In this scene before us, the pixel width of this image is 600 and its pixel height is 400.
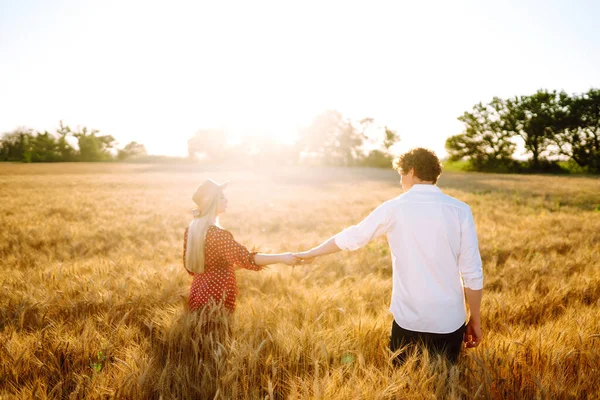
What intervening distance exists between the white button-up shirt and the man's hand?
0.14 meters

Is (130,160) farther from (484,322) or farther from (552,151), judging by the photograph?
(552,151)

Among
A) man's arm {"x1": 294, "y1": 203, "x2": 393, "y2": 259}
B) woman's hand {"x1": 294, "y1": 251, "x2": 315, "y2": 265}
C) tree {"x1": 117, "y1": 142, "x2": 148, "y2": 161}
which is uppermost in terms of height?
tree {"x1": 117, "y1": 142, "x2": 148, "y2": 161}

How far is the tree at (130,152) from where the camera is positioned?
199 ft

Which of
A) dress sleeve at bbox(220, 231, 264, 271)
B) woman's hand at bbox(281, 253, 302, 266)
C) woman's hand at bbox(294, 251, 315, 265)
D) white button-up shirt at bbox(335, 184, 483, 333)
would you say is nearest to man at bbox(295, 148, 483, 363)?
white button-up shirt at bbox(335, 184, 483, 333)

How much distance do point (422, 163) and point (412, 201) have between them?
1.00ft

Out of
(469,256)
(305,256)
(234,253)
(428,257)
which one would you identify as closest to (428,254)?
(428,257)

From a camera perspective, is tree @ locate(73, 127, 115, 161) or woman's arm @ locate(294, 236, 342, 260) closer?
woman's arm @ locate(294, 236, 342, 260)

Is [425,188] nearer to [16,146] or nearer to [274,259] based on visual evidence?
[274,259]

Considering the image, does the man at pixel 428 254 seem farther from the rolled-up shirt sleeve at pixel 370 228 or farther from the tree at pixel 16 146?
the tree at pixel 16 146

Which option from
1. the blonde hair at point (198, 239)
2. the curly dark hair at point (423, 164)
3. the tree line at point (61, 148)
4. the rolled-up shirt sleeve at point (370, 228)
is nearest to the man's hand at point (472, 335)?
the rolled-up shirt sleeve at point (370, 228)

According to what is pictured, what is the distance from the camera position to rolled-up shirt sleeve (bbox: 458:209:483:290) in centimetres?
222

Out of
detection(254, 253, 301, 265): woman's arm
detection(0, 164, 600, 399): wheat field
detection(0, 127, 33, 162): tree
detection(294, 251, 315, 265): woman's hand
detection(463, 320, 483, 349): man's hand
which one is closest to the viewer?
detection(0, 164, 600, 399): wheat field

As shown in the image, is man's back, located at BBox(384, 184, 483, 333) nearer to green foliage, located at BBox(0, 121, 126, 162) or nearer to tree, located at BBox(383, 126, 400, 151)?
green foliage, located at BBox(0, 121, 126, 162)

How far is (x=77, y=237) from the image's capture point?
6988 mm
